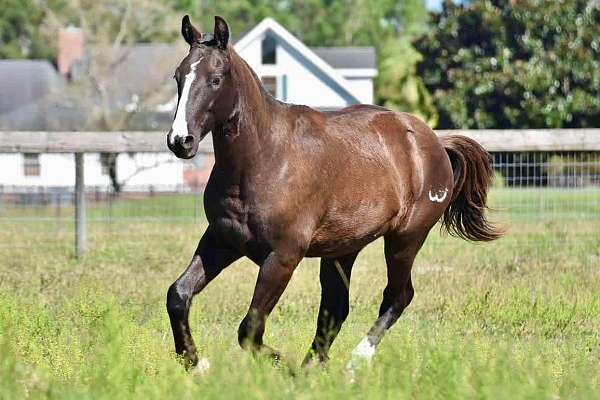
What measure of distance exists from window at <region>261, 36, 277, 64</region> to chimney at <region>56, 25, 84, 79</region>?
13.2m

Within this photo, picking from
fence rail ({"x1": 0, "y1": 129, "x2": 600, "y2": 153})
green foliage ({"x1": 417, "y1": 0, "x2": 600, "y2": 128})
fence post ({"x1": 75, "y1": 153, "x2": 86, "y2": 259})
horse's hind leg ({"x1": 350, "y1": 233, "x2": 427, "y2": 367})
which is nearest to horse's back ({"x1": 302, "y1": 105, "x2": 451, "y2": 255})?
horse's hind leg ({"x1": 350, "y1": 233, "x2": 427, "y2": 367})

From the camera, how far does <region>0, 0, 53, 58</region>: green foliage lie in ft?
226

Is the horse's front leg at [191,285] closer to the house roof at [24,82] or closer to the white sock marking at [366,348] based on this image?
the white sock marking at [366,348]

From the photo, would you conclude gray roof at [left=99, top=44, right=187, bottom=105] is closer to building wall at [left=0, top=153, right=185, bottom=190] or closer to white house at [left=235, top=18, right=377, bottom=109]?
white house at [left=235, top=18, right=377, bottom=109]

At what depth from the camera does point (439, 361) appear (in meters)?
5.03

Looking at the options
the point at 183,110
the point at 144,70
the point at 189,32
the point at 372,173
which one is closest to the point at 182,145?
Result: the point at 183,110

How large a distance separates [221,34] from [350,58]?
42.2 metres

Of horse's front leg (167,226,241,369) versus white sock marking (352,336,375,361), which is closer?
horse's front leg (167,226,241,369)

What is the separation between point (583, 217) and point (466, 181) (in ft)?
17.1

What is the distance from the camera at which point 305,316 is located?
8859 mm

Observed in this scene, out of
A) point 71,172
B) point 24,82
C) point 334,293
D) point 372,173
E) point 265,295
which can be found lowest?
point 71,172

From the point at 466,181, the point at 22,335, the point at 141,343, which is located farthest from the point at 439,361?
the point at 466,181

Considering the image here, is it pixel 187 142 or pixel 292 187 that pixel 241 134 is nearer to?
pixel 292 187

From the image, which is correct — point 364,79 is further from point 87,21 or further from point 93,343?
point 93,343
